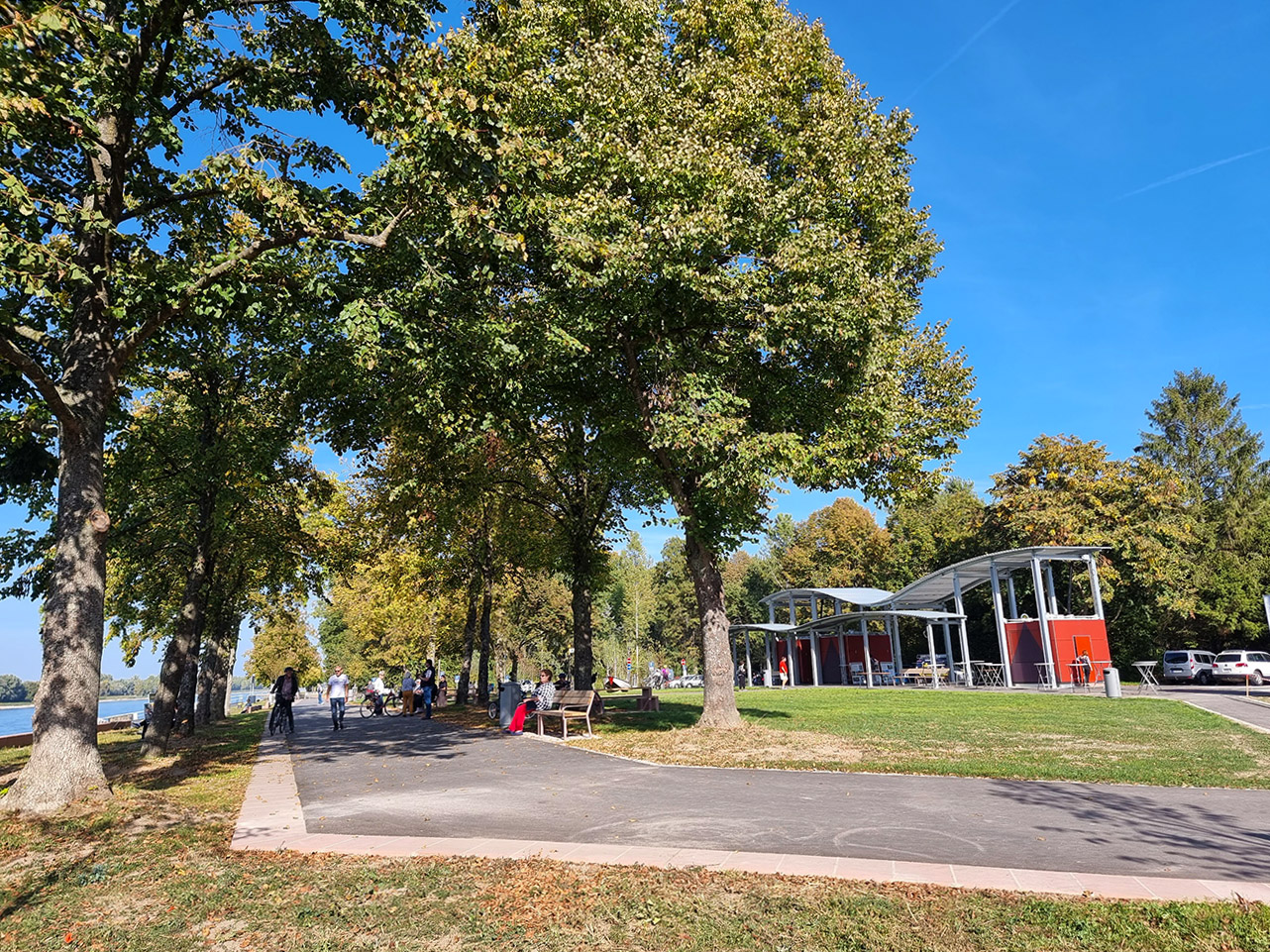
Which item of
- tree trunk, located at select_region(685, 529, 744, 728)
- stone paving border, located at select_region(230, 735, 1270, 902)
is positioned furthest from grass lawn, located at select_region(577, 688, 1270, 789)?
stone paving border, located at select_region(230, 735, 1270, 902)

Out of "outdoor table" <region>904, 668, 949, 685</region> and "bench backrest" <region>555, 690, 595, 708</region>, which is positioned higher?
"bench backrest" <region>555, 690, 595, 708</region>

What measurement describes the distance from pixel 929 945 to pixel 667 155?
38.8 ft

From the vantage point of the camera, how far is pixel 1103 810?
292 inches

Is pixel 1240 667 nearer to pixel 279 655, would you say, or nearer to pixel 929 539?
pixel 929 539

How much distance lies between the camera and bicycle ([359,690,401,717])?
94.9ft

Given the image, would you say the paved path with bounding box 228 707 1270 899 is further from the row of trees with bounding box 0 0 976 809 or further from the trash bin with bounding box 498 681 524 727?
the trash bin with bounding box 498 681 524 727

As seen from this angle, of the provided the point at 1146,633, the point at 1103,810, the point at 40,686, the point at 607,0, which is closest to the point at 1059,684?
the point at 1146,633

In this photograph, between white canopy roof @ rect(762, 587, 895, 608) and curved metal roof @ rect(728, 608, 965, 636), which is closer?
curved metal roof @ rect(728, 608, 965, 636)

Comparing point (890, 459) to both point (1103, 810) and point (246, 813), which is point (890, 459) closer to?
point (1103, 810)

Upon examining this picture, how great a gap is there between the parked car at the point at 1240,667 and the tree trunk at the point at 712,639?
1166 inches

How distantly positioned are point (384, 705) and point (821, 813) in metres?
28.6

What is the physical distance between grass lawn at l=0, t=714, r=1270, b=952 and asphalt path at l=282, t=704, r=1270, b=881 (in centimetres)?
104

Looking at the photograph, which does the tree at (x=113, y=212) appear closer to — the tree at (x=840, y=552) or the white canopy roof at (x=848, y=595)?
the white canopy roof at (x=848, y=595)

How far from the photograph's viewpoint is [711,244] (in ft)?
41.9
